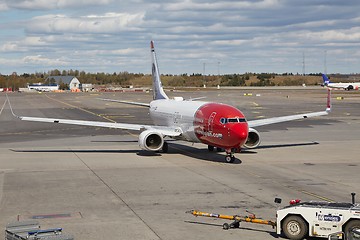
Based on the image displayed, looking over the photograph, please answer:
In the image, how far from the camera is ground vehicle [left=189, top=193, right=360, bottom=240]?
19.6 metres

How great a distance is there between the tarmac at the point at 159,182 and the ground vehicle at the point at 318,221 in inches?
34.5

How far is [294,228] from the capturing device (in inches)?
816

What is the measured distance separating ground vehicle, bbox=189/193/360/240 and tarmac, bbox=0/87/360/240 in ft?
2.87

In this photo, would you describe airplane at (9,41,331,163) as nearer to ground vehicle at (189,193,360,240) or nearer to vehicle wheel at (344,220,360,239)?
ground vehicle at (189,193,360,240)

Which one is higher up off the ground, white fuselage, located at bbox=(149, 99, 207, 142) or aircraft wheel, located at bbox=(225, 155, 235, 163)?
white fuselage, located at bbox=(149, 99, 207, 142)

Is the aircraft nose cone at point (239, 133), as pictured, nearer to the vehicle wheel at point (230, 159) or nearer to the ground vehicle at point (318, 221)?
the vehicle wheel at point (230, 159)

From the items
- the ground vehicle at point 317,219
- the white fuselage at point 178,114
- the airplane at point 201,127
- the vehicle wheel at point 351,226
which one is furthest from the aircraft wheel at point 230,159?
the vehicle wheel at point 351,226

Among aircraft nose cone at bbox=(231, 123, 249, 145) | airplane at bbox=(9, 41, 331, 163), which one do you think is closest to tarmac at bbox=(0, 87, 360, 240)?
airplane at bbox=(9, 41, 331, 163)

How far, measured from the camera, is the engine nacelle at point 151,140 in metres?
43.1

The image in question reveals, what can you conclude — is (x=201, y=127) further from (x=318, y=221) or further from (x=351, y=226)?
(x=351, y=226)

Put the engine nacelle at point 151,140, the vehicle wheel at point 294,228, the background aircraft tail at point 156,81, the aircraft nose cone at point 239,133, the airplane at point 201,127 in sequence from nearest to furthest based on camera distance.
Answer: the vehicle wheel at point 294,228 → the aircraft nose cone at point 239,133 → the airplane at point 201,127 → the engine nacelle at point 151,140 → the background aircraft tail at point 156,81

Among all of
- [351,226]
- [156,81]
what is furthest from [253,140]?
[351,226]

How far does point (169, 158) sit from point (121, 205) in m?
16.5

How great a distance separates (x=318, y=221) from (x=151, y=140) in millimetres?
24805
